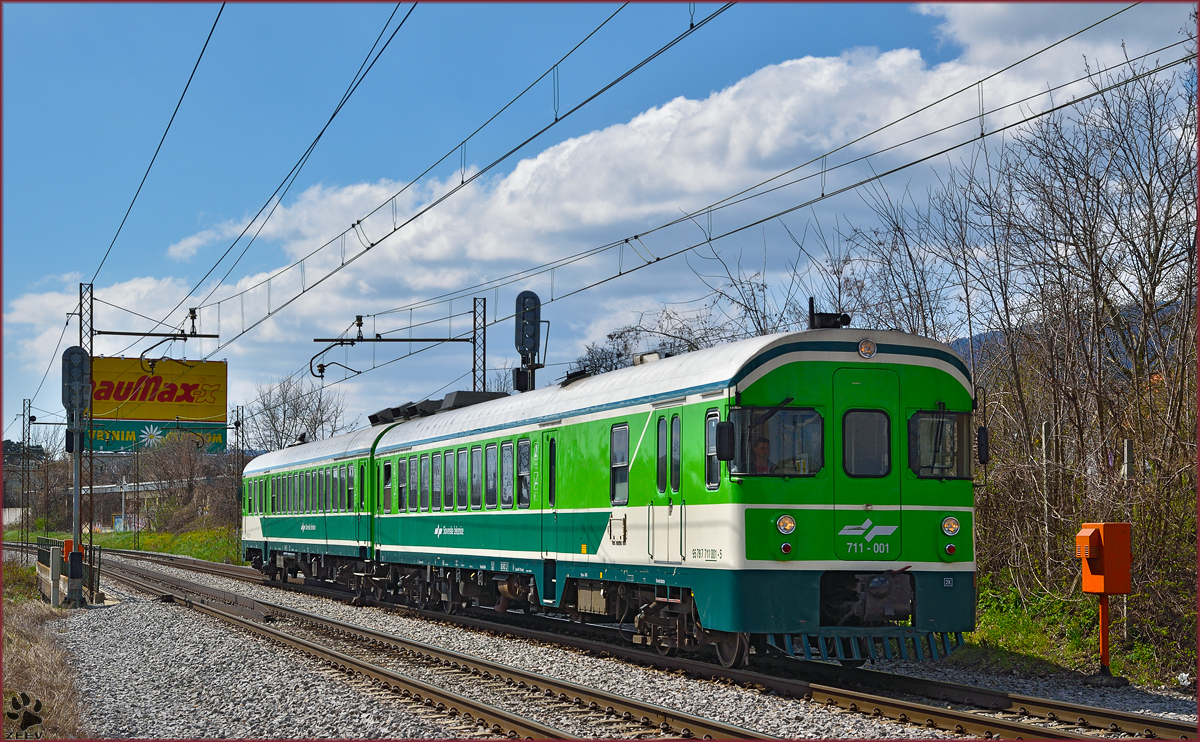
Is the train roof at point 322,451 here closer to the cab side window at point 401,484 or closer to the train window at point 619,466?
the cab side window at point 401,484

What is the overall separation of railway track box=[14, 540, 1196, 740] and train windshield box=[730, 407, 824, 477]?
6.40 ft

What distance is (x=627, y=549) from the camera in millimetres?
13367

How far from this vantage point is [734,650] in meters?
11.7

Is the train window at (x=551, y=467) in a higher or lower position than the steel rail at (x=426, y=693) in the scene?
higher

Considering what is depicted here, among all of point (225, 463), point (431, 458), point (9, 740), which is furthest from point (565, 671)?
point (225, 463)

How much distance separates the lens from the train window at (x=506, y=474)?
1692cm

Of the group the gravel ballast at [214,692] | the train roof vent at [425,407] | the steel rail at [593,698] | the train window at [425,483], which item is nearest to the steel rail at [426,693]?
the gravel ballast at [214,692]

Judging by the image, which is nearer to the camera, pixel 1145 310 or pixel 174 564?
pixel 1145 310

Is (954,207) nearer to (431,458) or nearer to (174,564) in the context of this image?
(431,458)

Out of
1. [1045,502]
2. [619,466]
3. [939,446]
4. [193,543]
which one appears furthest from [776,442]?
[193,543]

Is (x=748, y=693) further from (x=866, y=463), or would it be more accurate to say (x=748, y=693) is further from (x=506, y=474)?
(x=506, y=474)

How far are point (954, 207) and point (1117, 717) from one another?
8771 mm

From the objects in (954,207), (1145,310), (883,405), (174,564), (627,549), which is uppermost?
(954,207)

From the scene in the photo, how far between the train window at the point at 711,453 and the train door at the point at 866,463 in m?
1.09
